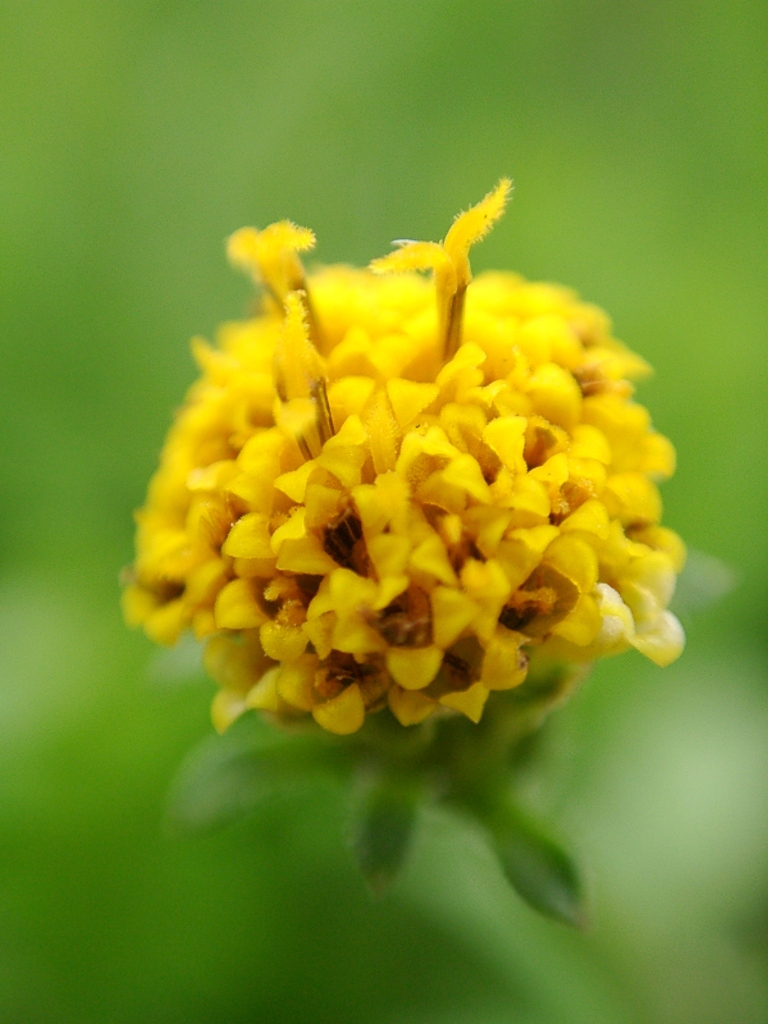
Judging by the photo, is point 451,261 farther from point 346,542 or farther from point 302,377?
point 346,542

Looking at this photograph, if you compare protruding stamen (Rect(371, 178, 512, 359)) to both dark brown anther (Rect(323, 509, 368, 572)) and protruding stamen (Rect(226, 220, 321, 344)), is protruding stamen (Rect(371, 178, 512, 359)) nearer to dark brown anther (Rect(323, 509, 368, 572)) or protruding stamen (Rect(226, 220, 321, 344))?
protruding stamen (Rect(226, 220, 321, 344))

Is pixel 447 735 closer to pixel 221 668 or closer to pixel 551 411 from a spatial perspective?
pixel 221 668

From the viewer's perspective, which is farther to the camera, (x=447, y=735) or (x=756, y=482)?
(x=756, y=482)

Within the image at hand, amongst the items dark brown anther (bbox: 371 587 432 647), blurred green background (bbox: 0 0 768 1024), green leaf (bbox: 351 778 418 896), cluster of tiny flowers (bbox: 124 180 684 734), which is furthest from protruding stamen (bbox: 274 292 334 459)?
blurred green background (bbox: 0 0 768 1024)

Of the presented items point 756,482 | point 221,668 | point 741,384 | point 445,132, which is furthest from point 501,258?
point 221,668

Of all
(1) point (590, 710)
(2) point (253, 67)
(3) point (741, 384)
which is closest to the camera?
(1) point (590, 710)

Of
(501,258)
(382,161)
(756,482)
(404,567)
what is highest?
(382,161)
